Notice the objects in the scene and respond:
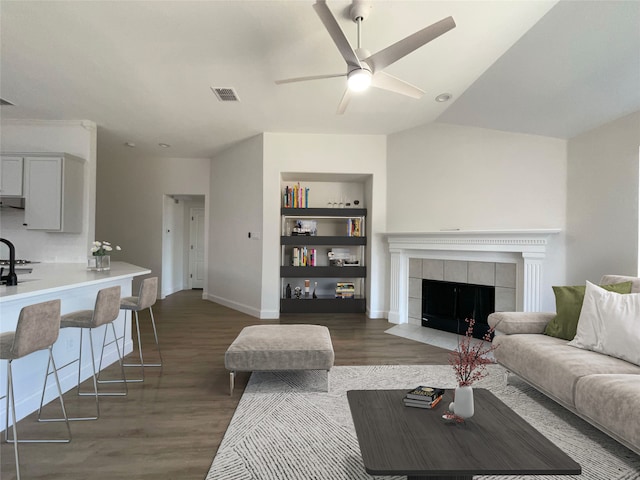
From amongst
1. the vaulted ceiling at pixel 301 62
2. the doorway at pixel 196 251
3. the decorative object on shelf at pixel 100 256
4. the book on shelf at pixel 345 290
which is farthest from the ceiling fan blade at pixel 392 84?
the doorway at pixel 196 251

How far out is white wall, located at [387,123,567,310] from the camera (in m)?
3.95

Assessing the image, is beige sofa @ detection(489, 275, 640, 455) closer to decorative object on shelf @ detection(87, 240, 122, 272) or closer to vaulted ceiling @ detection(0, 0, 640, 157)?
vaulted ceiling @ detection(0, 0, 640, 157)

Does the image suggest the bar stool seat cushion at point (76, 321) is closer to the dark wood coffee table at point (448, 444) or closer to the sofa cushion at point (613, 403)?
the dark wood coffee table at point (448, 444)

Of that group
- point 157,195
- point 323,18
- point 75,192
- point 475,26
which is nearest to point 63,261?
point 75,192

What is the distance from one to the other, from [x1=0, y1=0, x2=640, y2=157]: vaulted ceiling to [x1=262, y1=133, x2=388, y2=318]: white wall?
2.12 ft

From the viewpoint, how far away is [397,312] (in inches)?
197

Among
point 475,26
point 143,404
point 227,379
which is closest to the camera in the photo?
point 143,404

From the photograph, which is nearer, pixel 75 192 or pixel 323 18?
pixel 323 18

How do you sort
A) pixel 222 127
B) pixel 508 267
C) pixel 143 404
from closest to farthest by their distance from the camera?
pixel 143 404 < pixel 508 267 < pixel 222 127

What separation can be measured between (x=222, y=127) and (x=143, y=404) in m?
3.73

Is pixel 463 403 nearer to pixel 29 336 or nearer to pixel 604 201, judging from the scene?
pixel 29 336

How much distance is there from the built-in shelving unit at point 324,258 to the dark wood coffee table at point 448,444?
144 inches

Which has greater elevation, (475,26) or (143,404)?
(475,26)

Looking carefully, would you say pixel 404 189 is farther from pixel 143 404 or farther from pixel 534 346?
pixel 143 404
